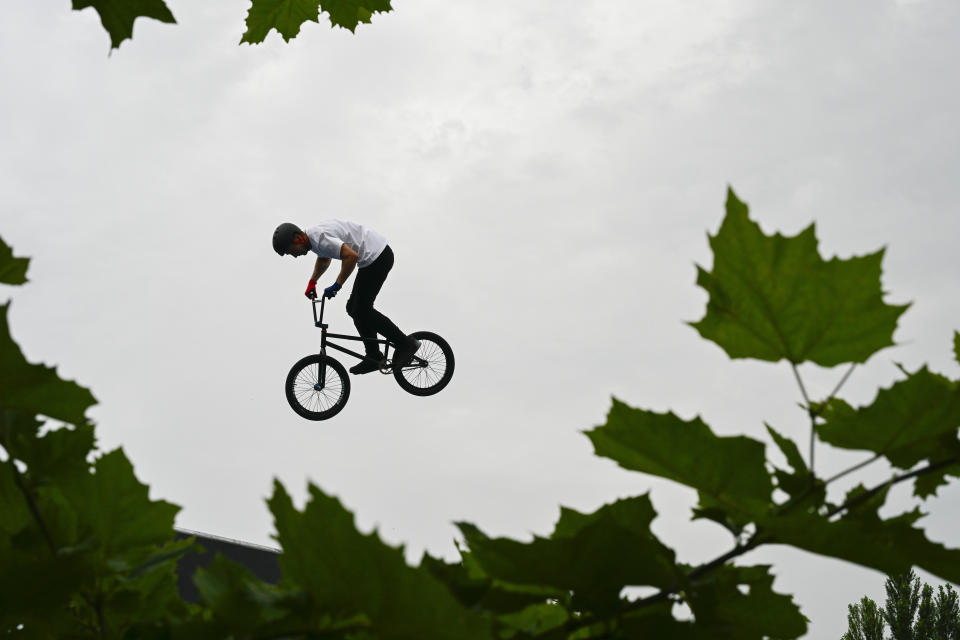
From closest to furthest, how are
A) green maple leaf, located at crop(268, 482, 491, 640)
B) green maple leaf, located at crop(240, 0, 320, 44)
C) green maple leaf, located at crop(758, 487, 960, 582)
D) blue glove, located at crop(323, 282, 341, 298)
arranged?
green maple leaf, located at crop(268, 482, 491, 640) < green maple leaf, located at crop(758, 487, 960, 582) < green maple leaf, located at crop(240, 0, 320, 44) < blue glove, located at crop(323, 282, 341, 298)

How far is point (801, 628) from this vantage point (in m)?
0.71

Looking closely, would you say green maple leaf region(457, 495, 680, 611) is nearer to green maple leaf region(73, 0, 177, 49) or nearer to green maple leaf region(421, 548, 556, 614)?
green maple leaf region(421, 548, 556, 614)

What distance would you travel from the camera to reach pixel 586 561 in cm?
60

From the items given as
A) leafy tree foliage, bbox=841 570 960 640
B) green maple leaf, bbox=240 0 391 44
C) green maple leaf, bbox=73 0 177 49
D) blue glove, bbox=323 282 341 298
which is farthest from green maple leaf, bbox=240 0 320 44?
leafy tree foliage, bbox=841 570 960 640

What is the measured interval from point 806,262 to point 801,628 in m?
0.30

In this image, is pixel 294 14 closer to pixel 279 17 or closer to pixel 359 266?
pixel 279 17

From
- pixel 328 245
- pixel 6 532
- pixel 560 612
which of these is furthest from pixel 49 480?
pixel 328 245

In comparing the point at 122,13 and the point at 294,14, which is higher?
the point at 294,14

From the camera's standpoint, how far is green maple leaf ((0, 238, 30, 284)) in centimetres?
77

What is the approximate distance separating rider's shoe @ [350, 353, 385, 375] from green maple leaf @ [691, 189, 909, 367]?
9.60 m

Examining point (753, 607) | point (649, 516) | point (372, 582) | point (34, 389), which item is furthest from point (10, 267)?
point (753, 607)

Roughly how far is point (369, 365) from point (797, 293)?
970 cm

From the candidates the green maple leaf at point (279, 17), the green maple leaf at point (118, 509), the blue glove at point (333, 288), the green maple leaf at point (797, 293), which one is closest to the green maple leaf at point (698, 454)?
the green maple leaf at point (797, 293)

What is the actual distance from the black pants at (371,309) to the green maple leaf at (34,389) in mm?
9357
